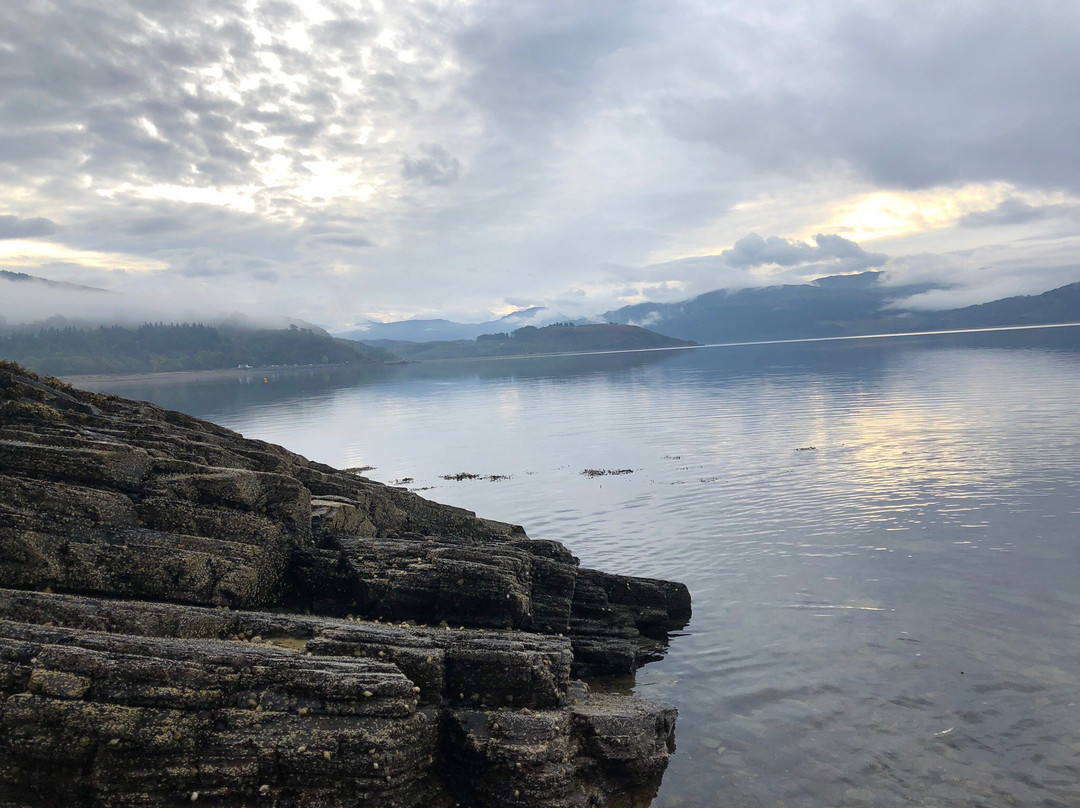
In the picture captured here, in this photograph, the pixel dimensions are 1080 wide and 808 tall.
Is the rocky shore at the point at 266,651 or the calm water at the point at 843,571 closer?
the rocky shore at the point at 266,651

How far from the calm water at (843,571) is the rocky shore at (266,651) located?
3696mm

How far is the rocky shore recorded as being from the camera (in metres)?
14.7

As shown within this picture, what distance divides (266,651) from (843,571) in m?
28.8

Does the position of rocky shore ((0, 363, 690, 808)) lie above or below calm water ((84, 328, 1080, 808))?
above

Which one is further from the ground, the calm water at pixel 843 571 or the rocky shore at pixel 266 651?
the rocky shore at pixel 266 651

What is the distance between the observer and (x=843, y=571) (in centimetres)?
3559

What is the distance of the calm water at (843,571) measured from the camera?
20.2 m

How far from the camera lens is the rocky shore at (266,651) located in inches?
577

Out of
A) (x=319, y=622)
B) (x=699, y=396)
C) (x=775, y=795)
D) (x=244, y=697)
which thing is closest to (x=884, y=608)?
(x=775, y=795)

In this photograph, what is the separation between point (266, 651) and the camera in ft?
54.4

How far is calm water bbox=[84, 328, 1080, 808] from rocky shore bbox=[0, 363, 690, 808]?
3.70 m

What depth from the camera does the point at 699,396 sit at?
144 m

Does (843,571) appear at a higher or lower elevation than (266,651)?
lower

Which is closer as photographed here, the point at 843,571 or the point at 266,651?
the point at 266,651
